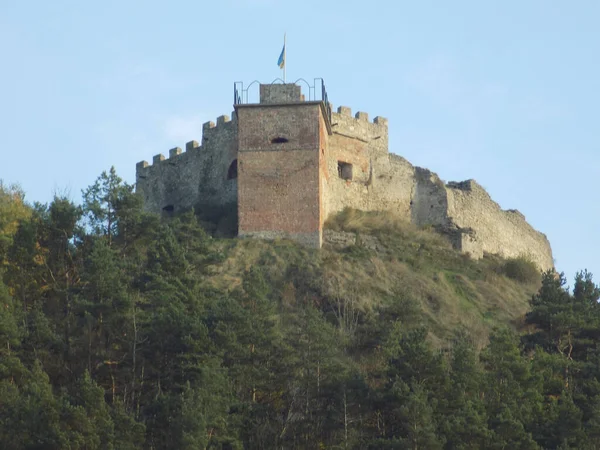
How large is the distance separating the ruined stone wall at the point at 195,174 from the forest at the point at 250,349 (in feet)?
14.3

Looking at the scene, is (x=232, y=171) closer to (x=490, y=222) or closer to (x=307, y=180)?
(x=307, y=180)

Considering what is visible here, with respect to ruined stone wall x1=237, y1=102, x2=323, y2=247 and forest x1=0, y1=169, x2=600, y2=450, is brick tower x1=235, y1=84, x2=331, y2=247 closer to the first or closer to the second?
ruined stone wall x1=237, y1=102, x2=323, y2=247

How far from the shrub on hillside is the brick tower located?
738 centimetres

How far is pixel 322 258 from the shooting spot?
4009 centimetres

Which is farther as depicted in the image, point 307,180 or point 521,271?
point 521,271

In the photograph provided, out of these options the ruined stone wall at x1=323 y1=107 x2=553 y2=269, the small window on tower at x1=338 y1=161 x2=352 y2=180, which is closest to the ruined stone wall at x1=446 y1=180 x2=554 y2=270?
the ruined stone wall at x1=323 y1=107 x2=553 y2=269

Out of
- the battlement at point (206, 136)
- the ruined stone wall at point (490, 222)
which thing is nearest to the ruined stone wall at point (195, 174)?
the battlement at point (206, 136)

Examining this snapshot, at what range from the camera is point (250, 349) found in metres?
31.9

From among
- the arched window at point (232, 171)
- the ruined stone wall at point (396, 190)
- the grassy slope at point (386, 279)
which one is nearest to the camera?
the grassy slope at point (386, 279)

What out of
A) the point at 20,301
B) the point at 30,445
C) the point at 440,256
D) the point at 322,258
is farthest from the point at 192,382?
the point at 440,256

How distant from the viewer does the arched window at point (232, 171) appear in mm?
43750

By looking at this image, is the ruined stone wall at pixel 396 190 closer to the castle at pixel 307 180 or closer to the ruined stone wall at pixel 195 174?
the castle at pixel 307 180

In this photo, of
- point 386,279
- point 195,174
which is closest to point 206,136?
point 195,174

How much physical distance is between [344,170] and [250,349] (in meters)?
14.2
